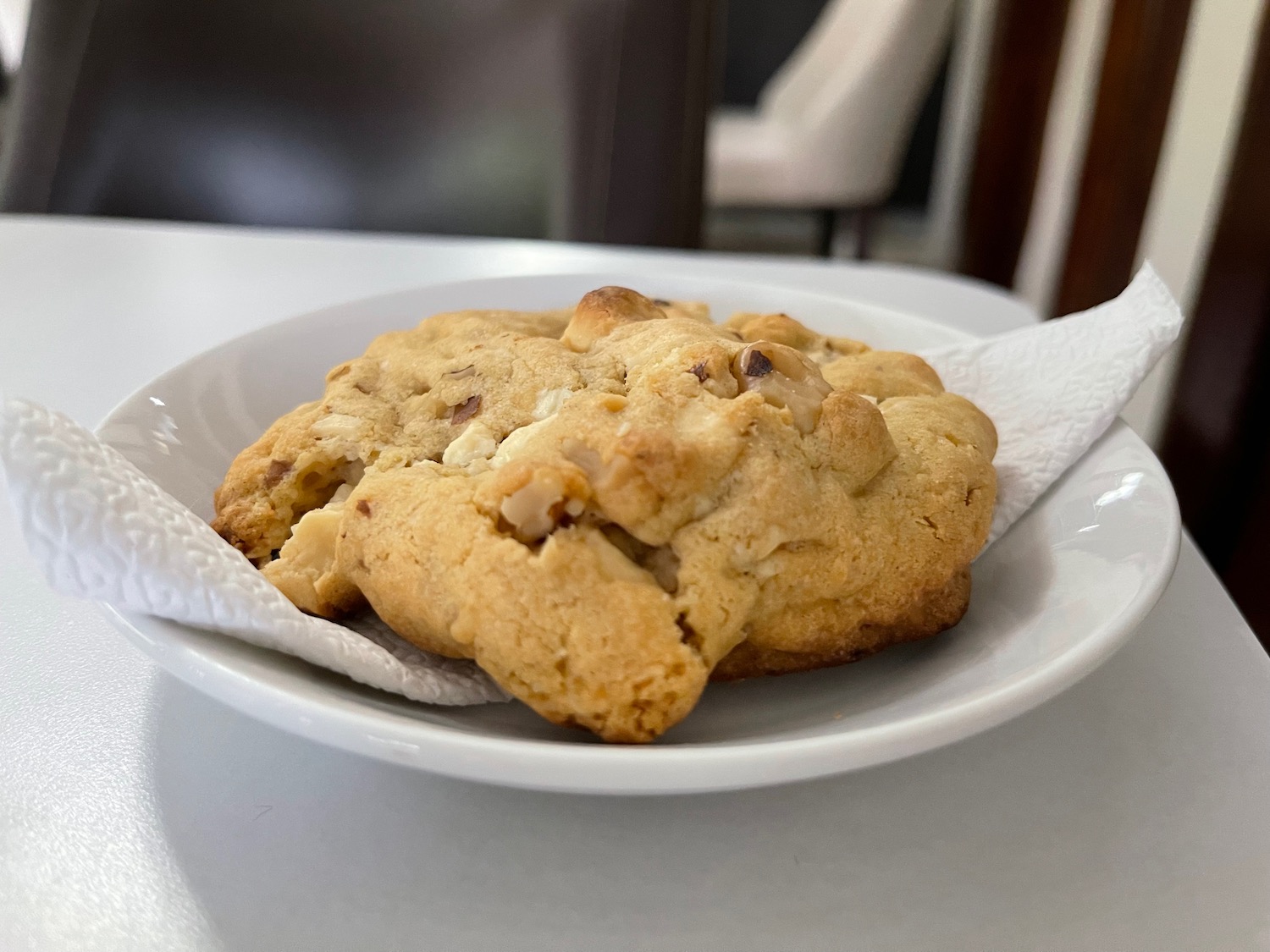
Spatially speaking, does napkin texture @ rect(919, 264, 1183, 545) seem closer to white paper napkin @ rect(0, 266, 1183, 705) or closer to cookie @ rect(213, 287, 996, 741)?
cookie @ rect(213, 287, 996, 741)

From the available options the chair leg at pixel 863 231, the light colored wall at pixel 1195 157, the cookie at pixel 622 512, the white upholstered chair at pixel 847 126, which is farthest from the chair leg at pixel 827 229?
the cookie at pixel 622 512

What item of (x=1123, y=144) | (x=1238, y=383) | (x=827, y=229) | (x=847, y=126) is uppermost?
(x=1123, y=144)

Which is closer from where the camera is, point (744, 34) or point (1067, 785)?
point (1067, 785)

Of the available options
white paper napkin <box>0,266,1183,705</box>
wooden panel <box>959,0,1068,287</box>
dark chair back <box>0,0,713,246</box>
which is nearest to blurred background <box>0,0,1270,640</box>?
dark chair back <box>0,0,713,246</box>

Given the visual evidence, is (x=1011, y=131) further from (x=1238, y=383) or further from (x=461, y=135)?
(x=461, y=135)

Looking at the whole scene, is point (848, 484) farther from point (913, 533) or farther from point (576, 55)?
point (576, 55)

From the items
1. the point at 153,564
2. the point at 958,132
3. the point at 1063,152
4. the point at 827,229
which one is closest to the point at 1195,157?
the point at 1063,152

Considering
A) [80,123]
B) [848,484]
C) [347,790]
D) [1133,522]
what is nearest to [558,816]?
[347,790]
